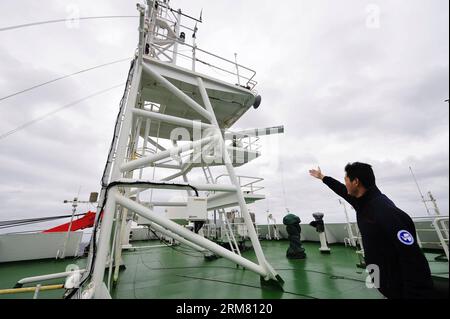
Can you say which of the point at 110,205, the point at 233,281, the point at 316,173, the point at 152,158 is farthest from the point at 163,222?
the point at 316,173

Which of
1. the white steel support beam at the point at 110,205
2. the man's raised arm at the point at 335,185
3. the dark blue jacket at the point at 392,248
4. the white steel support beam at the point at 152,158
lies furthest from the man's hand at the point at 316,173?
the white steel support beam at the point at 110,205

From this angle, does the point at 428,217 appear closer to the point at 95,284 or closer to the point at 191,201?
the point at 191,201

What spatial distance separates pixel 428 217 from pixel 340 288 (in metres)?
1.87

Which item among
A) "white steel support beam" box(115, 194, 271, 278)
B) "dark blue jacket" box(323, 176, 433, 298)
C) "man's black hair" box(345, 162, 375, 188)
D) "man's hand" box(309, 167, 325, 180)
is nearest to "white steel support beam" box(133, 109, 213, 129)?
"white steel support beam" box(115, 194, 271, 278)

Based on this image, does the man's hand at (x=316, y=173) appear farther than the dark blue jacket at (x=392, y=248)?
Yes

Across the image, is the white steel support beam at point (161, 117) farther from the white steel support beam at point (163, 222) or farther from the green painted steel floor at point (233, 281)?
the green painted steel floor at point (233, 281)

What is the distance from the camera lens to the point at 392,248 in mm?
1371

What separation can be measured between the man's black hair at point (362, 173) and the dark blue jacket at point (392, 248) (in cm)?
7

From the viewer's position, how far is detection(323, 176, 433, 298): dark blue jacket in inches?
45.0

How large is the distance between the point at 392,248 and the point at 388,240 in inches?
2.7

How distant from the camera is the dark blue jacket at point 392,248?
1.14m

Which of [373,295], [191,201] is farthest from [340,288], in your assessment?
[191,201]

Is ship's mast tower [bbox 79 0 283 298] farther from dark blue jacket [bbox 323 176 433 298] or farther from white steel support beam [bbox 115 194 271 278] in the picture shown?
dark blue jacket [bbox 323 176 433 298]

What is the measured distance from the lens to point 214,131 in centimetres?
411
